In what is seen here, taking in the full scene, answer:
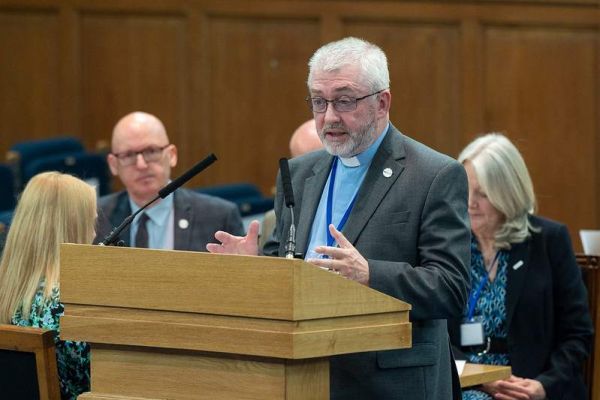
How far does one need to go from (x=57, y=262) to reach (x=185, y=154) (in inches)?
217

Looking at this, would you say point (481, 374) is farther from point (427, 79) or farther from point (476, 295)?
point (427, 79)

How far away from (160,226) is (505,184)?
1780mm

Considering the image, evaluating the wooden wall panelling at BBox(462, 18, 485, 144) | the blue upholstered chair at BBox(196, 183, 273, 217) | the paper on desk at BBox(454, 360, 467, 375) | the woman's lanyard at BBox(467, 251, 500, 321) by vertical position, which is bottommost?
the paper on desk at BBox(454, 360, 467, 375)

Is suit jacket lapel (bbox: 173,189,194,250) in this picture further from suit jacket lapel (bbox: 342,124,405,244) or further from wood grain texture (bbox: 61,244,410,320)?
wood grain texture (bbox: 61,244,410,320)

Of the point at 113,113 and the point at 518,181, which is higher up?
the point at 113,113

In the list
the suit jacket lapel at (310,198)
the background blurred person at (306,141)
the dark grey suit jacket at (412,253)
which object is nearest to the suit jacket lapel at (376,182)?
the dark grey suit jacket at (412,253)

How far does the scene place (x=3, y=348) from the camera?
3154mm

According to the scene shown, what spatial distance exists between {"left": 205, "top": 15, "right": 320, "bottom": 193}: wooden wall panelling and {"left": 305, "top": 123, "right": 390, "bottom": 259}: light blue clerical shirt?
19.1ft

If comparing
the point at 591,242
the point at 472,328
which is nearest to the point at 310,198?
the point at 472,328

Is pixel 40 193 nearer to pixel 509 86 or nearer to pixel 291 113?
pixel 291 113

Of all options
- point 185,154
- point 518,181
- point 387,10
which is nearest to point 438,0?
point 387,10

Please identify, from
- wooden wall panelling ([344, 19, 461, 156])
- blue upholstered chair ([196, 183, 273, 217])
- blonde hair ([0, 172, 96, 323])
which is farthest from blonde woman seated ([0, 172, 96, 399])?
wooden wall panelling ([344, 19, 461, 156])

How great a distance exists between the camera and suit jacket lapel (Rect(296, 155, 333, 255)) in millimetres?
3152

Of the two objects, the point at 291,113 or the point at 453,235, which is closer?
the point at 453,235
